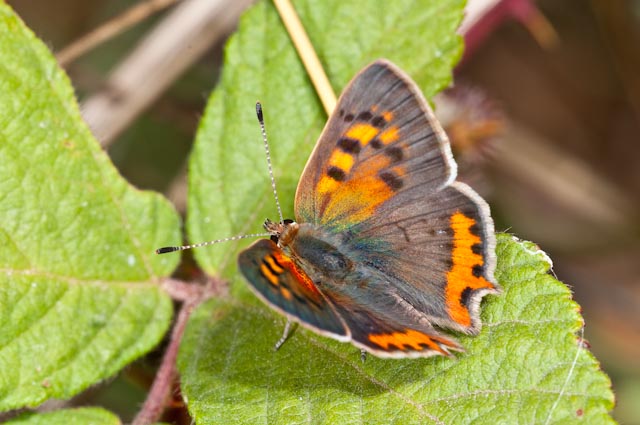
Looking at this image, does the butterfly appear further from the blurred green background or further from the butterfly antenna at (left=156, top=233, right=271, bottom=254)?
the blurred green background

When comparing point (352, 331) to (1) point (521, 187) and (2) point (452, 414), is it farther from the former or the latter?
(1) point (521, 187)

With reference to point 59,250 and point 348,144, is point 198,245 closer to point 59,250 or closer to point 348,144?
point 59,250

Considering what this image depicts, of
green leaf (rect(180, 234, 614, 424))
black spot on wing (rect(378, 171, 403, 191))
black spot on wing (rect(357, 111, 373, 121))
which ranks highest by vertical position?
black spot on wing (rect(357, 111, 373, 121))

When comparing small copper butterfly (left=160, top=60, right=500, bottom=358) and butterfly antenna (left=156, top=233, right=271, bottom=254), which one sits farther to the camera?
butterfly antenna (left=156, top=233, right=271, bottom=254)

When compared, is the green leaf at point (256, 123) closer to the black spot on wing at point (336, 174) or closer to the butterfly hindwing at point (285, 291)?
the black spot on wing at point (336, 174)

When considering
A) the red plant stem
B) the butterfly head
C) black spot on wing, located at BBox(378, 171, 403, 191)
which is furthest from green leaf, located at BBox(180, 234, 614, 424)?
black spot on wing, located at BBox(378, 171, 403, 191)

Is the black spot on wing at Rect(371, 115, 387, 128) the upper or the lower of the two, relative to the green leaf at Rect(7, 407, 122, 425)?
upper
